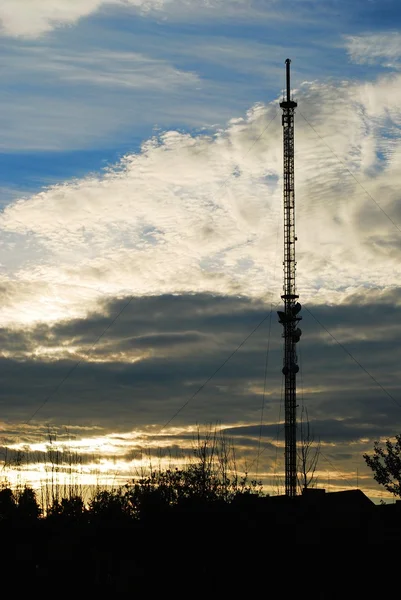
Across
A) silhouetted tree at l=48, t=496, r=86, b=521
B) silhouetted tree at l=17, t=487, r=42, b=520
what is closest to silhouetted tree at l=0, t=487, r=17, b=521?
silhouetted tree at l=17, t=487, r=42, b=520

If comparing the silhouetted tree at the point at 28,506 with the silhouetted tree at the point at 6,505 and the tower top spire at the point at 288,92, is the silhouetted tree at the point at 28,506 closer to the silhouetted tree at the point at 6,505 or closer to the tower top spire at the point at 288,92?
the silhouetted tree at the point at 6,505

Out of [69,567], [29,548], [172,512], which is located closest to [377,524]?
[172,512]

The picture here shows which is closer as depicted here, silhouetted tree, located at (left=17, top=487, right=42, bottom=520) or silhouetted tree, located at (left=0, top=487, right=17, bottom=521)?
silhouetted tree, located at (left=17, top=487, right=42, bottom=520)

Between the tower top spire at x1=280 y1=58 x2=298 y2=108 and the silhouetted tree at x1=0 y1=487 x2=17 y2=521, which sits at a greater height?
the tower top spire at x1=280 y1=58 x2=298 y2=108

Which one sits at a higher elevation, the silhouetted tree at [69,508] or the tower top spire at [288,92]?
the tower top spire at [288,92]

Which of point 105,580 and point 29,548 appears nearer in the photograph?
point 105,580

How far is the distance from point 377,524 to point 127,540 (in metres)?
14.1

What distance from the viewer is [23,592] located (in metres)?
49.4

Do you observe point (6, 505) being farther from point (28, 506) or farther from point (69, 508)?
point (69, 508)

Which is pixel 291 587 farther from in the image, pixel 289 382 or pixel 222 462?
pixel 289 382

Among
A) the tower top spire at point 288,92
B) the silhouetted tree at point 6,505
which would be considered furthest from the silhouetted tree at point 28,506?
the tower top spire at point 288,92

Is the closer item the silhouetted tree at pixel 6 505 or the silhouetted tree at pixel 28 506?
the silhouetted tree at pixel 28 506

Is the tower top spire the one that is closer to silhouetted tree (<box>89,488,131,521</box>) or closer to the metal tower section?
the metal tower section

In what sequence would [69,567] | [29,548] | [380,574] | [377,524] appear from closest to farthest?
[380,574]
[377,524]
[69,567]
[29,548]
